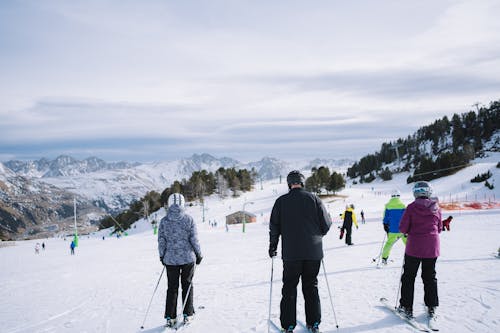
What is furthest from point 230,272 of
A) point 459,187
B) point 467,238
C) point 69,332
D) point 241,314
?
point 459,187

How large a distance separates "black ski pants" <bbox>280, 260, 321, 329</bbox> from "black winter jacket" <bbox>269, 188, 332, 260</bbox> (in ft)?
0.44

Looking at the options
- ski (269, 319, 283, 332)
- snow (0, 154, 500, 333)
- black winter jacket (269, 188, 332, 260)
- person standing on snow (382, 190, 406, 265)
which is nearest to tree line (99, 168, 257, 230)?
snow (0, 154, 500, 333)

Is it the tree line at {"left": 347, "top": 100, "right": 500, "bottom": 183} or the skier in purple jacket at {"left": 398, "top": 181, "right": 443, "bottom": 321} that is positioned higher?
the tree line at {"left": 347, "top": 100, "right": 500, "bottom": 183}

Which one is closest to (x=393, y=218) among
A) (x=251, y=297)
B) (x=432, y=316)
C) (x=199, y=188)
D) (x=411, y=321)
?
(x=432, y=316)

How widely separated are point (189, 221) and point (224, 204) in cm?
9172

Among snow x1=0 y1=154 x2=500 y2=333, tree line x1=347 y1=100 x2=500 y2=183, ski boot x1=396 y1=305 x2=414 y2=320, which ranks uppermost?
tree line x1=347 y1=100 x2=500 y2=183

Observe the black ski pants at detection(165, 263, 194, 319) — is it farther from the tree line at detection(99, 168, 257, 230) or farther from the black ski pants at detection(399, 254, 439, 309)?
the tree line at detection(99, 168, 257, 230)

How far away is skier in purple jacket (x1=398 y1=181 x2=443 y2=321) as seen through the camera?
5.87 m

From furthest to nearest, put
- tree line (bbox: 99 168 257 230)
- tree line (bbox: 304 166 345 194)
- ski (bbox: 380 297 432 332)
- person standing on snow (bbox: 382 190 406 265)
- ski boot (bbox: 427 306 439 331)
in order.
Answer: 1. tree line (bbox: 99 168 257 230)
2. tree line (bbox: 304 166 345 194)
3. person standing on snow (bbox: 382 190 406 265)
4. ski boot (bbox: 427 306 439 331)
5. ski (bbox: 380 297 432 332)

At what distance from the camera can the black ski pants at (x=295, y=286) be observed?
5.39 m

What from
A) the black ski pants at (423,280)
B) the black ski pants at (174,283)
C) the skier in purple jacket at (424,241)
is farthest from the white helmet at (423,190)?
the black ski pants at (174,283)

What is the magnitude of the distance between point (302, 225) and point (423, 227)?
224 cm

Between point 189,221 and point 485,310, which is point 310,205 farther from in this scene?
point 485,310

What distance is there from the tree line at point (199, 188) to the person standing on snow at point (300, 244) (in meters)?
101
